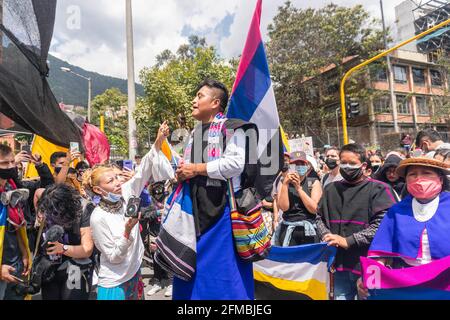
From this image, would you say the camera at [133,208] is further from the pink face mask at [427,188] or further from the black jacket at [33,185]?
the pink face mask at [427,188]

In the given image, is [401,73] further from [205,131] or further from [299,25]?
[205,131]

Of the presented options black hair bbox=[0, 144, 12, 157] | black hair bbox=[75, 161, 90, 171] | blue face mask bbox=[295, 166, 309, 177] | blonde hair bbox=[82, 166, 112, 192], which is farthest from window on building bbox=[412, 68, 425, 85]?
black hair bbox=[0, 144, 12, 157]

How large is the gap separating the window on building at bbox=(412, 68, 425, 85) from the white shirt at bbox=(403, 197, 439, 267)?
3403 cm

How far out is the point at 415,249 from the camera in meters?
2.04

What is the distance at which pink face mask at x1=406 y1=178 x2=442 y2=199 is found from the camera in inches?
81.9

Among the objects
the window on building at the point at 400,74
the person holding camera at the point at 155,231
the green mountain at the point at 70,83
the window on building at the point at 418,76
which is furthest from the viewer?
the window on building at the point at 418,76

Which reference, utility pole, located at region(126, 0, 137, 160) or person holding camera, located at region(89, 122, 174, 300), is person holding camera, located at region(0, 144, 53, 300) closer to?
person holding camera, located at region(89, 122, 174, 300)

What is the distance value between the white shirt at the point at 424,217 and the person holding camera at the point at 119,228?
1593mm

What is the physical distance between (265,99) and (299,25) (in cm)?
2192

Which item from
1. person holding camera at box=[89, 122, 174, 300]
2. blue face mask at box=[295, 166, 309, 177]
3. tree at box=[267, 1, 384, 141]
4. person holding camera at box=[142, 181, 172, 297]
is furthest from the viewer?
tree at box=[267, 1, 384, 141]

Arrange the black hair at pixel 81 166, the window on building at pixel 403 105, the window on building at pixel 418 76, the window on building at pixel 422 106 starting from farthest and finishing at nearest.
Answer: the window on building at pixel 422 106
the window on building at pixel 418 76
the window on building at pixel 403 105
the black hair at pixel 81 166

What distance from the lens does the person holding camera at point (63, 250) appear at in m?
2.39

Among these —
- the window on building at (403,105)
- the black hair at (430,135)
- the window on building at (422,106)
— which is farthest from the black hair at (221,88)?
the window on building at (422,106)
